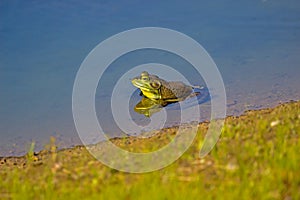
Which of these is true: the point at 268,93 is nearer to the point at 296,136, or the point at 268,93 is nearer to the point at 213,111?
the point at 213,111

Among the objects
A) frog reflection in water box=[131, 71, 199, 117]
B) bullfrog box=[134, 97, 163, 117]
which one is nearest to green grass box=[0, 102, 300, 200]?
bullfrog box=[134, 97, 163, 117]

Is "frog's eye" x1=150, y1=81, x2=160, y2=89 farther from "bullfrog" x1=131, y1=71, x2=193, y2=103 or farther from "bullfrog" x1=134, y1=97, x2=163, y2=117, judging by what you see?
"bullfrog" x1=134, y1=97, x2=163, y2=117

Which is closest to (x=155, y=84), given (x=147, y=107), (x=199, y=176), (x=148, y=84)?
(x=148, y=84)

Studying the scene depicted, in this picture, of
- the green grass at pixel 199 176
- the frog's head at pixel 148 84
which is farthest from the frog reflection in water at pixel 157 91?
the green grass at pixel 199 176

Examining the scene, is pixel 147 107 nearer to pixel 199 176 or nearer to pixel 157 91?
pixel 157 91

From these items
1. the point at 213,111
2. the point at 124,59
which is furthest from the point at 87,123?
the point at 124,59

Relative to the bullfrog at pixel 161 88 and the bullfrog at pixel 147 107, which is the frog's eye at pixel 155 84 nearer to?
the bullfrog at pixel 161 88
